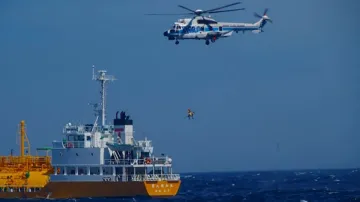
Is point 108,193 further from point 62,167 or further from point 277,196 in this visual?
point 277,196

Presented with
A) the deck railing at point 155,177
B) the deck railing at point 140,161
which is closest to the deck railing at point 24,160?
the deck railing at point 140,161

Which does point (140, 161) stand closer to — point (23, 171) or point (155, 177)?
point (155, 177)

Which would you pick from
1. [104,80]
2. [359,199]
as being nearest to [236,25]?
[104,80]

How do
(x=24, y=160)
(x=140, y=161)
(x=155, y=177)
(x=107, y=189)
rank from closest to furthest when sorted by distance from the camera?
(x=107, y=189) < (x=155, y=177) < (x=140, y=161) < (x=24, y=160)

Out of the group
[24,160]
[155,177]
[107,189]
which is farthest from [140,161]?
[24,160]

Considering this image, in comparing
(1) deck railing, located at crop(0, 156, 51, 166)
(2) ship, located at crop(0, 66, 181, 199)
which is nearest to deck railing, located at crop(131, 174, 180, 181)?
(2) ship, located at crop(0, 66, 181, 199)

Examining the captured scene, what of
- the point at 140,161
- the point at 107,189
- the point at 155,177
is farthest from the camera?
the point at 140,161

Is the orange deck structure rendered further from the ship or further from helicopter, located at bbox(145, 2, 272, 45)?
helicopter, located at bbox(145, 2, 272, 45)

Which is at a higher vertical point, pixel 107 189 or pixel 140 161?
pixel 140 161
